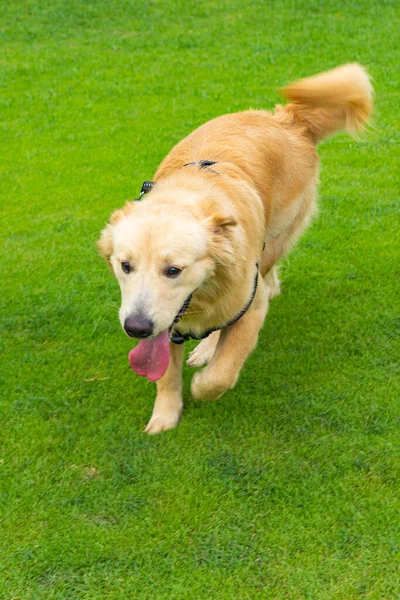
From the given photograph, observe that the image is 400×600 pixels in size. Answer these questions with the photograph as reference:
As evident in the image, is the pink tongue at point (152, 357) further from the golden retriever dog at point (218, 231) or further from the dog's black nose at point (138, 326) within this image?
the dog's black nose at point (138, 326)

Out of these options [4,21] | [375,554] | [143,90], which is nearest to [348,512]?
[375,554]

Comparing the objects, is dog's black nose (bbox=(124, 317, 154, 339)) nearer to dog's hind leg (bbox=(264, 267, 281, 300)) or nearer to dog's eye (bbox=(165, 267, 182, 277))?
dog's eye (bbox=(165, 267, 182, 277))

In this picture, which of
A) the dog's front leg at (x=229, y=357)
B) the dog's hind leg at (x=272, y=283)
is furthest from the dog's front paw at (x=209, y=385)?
the dog's hind leg at (x=272, y=283)

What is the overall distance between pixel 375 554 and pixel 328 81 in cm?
312

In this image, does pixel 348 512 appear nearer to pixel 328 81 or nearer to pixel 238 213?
pixel 238 213

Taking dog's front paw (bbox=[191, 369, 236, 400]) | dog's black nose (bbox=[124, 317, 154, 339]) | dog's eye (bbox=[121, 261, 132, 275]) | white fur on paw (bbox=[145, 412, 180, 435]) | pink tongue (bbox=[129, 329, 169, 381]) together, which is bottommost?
white fur on paw (bbox=[145, 412, 180, 435])

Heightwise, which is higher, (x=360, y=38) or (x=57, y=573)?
(x=57, y=573)

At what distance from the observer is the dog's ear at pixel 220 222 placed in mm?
3686

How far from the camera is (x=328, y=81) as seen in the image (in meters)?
5.13

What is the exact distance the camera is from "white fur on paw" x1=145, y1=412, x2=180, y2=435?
168 inches

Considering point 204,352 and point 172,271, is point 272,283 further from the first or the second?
point 172,271

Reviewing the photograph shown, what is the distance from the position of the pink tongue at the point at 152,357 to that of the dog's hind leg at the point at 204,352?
125cm

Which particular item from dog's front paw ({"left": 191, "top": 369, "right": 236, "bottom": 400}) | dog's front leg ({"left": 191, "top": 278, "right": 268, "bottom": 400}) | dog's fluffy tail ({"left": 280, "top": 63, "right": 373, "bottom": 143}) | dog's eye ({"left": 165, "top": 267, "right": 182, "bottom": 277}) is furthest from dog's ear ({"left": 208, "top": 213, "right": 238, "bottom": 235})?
dog's fluffy tail ({"left": 280, "top": 63, "right": 373, "bottom": 143})

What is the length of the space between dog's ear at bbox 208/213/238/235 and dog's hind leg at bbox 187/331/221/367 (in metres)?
1.41
